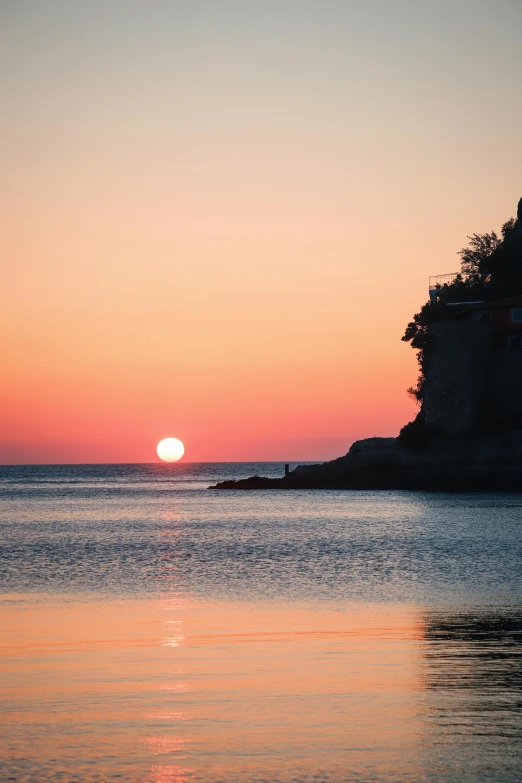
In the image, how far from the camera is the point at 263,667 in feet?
35.6

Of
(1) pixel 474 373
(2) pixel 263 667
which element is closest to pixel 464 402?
(1) pixel 474 373

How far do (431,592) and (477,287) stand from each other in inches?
2295

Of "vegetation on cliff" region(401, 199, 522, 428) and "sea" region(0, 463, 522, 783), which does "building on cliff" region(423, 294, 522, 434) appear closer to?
"vegetation on cliff" region(401, 199, 522, 428)

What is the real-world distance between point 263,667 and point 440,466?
2209 inches

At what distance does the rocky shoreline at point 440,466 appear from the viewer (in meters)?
63.5

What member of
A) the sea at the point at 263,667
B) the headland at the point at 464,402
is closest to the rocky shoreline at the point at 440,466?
the headland at the point at 464,402

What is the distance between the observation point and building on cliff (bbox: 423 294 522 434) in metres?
65.8

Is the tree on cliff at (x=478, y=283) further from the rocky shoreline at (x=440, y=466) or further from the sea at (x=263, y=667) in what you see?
the sea at (x=263, y=667)

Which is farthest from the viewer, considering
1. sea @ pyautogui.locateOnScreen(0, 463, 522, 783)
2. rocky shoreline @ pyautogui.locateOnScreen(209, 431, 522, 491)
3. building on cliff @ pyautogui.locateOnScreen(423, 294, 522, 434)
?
building on cliff @ pyautogui.locateOnScreen(423, 294, 522, 434)

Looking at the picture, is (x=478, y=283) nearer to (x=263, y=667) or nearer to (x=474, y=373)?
(x=474, y=373)

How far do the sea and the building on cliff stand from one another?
3933cm

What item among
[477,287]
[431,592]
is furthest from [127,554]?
[477,287]

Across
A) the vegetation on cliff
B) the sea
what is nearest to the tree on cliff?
the vegetation on cliff

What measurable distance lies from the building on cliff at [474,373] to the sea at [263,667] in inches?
1548
